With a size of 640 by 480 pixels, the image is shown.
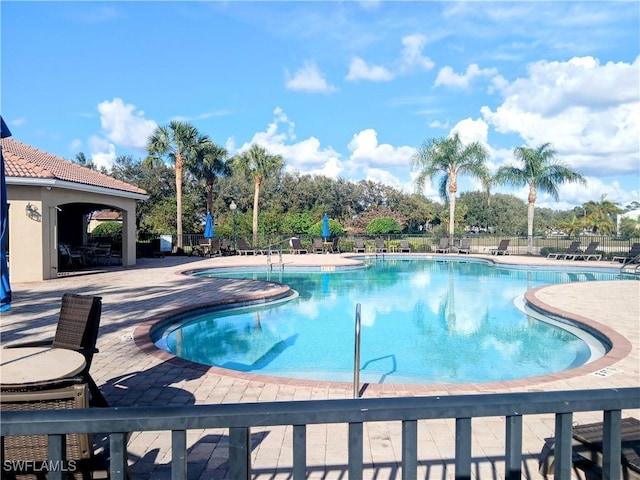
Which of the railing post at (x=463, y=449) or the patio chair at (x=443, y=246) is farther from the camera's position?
the patio chair at (x=443, y=246)

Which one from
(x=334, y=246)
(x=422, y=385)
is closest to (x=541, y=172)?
(x=334, y=246)

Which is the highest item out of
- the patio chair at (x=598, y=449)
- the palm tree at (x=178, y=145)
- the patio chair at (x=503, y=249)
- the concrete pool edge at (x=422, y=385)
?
the palm tree at (x=178, y=145)

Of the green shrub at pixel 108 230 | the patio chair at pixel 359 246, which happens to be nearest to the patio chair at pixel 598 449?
the patio chair at pixel 359 246

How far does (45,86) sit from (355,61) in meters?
12.7

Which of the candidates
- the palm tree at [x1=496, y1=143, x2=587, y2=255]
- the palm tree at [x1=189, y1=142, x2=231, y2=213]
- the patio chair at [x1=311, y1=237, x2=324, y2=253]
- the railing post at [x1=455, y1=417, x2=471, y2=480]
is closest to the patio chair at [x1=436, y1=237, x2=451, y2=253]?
the palm tree at [x1=496, y1=143, x2=587, y2=255]

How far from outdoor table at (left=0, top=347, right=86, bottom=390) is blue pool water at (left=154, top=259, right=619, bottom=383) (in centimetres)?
390

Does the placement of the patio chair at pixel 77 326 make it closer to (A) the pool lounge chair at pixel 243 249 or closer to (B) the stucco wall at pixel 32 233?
(B) the stucco wall at pixel 32 233

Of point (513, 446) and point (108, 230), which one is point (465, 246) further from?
point (513, 446)

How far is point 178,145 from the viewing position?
28328mm

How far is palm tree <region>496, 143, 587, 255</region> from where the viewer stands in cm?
2848

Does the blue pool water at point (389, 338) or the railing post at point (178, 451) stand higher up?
the railing post at point (178, 451)

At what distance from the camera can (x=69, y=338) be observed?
13.7 ft

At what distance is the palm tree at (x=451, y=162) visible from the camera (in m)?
30.1

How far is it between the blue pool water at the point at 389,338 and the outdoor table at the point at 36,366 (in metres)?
3.90
